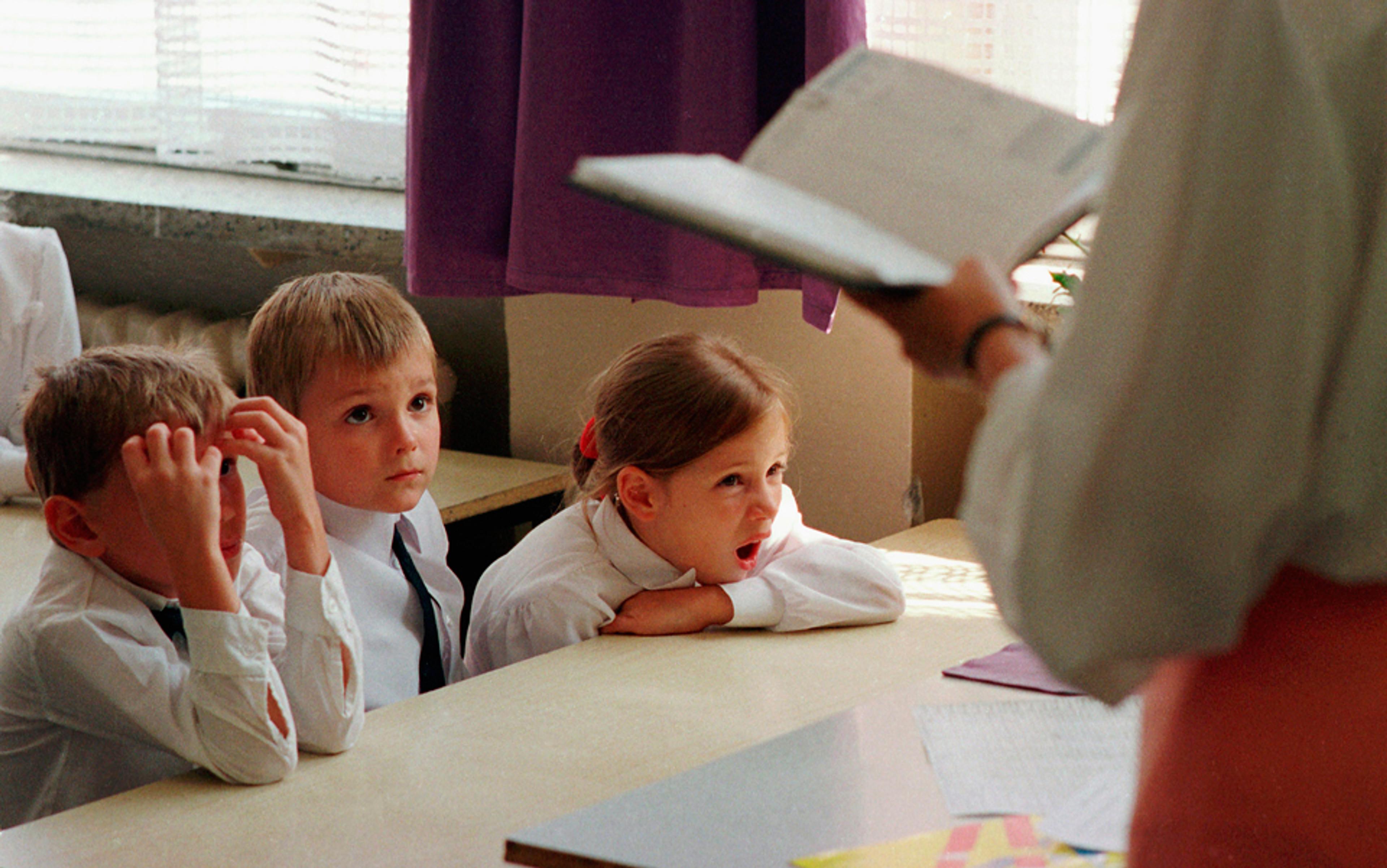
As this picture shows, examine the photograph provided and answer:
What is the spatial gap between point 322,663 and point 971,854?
0.61 m

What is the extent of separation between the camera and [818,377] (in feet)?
7.70

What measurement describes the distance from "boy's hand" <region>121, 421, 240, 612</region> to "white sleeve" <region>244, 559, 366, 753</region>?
0.26ft

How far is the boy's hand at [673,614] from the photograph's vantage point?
5.52 ft

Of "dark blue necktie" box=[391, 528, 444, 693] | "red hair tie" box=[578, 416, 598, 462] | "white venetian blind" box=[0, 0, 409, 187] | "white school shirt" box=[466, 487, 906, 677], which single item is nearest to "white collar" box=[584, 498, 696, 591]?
"white school shirt" box=[466, 487, 906, 677]

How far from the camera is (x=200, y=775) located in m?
1.29

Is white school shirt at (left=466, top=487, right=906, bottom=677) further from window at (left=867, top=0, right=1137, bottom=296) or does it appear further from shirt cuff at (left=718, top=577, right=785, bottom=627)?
window at (left=867, top=0, right=1137, bottom=296)

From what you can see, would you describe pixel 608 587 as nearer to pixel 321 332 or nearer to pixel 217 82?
pixel 321 332

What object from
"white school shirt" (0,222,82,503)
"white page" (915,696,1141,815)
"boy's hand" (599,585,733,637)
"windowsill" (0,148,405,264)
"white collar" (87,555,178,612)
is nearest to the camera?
"white page" (915,696,1141,815)

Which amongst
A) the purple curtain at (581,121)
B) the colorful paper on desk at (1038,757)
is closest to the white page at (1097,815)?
the colorful paper on desk at (1038,757)

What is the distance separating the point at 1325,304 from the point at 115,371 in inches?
43.7

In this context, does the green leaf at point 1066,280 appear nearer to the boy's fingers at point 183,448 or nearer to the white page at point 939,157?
the boy's fingers at point 183,448

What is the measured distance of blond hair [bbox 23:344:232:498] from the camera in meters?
1.39

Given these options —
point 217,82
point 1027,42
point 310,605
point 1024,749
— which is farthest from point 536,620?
point 217,82

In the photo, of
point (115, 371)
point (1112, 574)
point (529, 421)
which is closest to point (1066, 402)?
point (1112, 574)
